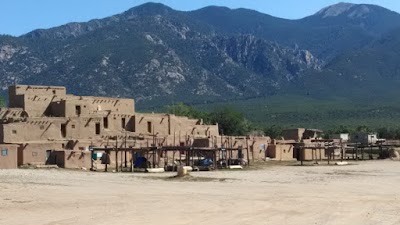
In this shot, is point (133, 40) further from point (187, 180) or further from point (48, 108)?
point (187, 180)

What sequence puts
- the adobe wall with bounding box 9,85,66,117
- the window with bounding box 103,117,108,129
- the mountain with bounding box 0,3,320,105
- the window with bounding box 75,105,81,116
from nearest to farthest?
the adobe wall with bounding box 9,85,66,117, the window with bounding box 75,105,81,116, the window with bounding box 103,117,108,129, the mountain with bounding box 0,3,320,105

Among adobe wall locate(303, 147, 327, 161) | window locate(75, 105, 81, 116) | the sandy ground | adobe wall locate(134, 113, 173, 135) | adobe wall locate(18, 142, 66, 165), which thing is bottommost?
the sandy ground

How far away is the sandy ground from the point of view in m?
20.4

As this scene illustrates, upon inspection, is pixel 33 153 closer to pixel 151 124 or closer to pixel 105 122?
pixel 105 122

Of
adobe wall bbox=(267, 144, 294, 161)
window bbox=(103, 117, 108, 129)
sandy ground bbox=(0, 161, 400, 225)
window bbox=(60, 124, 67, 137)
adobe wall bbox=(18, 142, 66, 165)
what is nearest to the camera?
sandy ground bbox=(0, 161, 400, 225)

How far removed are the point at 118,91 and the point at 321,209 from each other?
13595 cm

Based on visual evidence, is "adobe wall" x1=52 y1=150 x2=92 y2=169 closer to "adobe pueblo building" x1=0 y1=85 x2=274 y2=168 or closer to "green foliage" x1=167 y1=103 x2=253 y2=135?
"adobe pueblo building" x1=0 y1=85 x2=274 y2=168

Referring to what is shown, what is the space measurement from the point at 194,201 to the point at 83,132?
106ft

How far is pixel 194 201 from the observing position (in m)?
25.7

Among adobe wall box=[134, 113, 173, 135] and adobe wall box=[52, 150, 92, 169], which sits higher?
adobe wall box=[134, 113, 173, 135]

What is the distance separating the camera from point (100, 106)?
210ft

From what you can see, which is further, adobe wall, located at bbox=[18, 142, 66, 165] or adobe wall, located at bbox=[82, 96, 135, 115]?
adobe wall, located at bbox=[82, 96, 135, 115]

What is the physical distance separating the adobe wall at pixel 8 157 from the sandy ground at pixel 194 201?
8.60 metres

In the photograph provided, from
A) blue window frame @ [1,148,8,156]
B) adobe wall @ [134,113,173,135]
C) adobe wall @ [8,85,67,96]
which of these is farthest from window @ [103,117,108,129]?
blue window frame @ [1,148,8,156]
